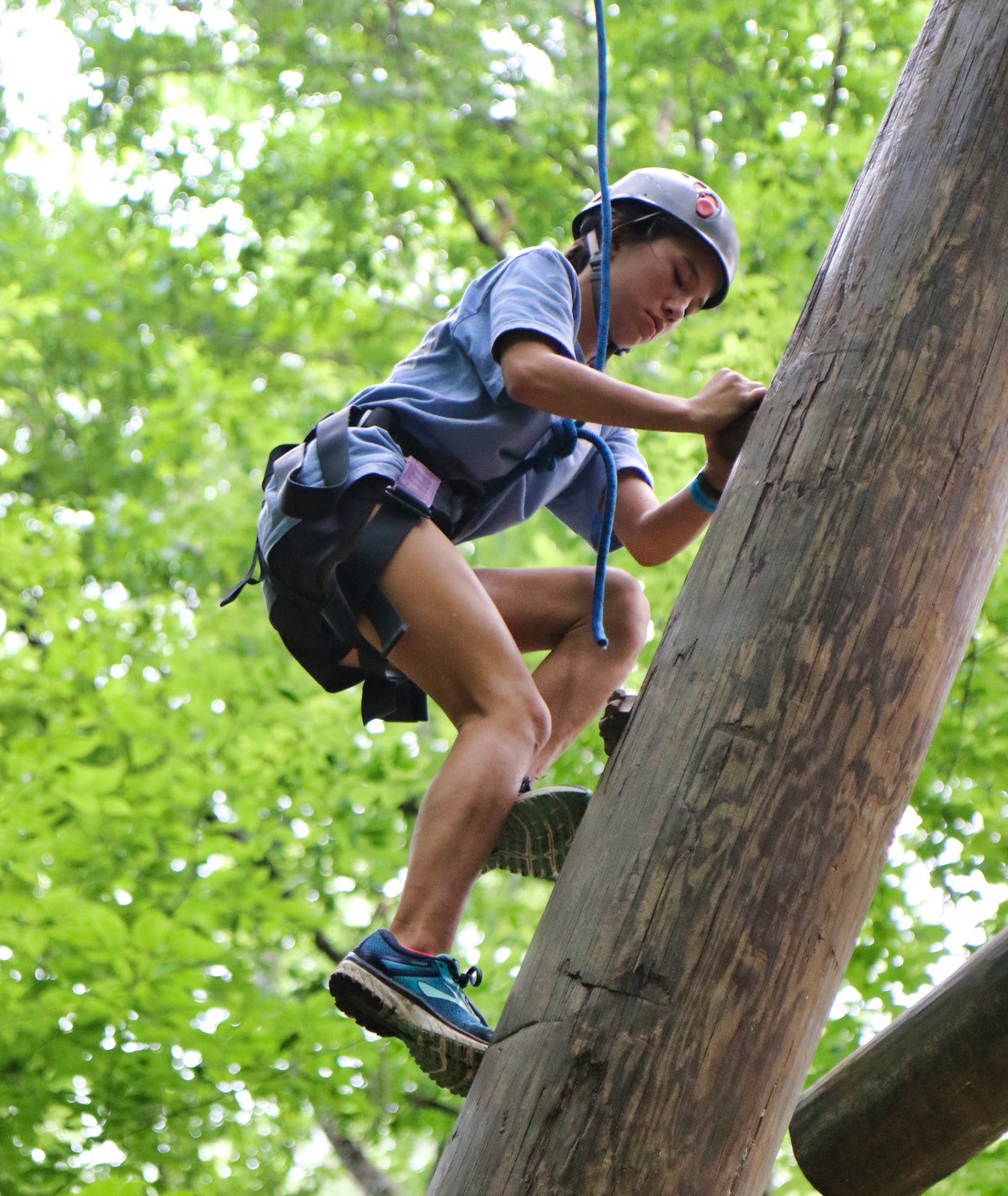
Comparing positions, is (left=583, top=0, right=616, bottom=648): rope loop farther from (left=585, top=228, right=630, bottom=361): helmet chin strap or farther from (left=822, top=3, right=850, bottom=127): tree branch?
(left=822, top=3, right=850, bottom=127): tree branch

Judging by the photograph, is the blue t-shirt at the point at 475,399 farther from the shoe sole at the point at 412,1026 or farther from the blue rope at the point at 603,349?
the shoe sole at the point at 412,1026

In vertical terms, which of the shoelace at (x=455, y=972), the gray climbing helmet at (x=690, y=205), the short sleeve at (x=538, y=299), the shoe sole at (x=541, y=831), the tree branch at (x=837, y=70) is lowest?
the shoelace at (x=455, y=972)

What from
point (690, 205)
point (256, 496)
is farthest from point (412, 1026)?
point (256, 496)

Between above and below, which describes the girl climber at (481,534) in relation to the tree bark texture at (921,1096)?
above

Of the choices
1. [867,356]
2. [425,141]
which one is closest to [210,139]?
[425,141]

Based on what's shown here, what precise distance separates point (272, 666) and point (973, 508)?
15.8 ft

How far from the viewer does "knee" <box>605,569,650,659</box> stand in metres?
2.40

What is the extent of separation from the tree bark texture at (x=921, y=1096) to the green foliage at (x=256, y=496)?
1676 millimetres

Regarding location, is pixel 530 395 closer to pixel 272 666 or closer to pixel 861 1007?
pixel 861 1007

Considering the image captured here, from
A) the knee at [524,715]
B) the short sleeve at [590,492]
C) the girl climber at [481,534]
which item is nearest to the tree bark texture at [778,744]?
the girl climber at [481,534]

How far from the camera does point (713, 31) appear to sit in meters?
7.79

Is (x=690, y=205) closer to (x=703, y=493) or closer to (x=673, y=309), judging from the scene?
(x=673, y=309)

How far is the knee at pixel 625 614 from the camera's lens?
94.5 inches

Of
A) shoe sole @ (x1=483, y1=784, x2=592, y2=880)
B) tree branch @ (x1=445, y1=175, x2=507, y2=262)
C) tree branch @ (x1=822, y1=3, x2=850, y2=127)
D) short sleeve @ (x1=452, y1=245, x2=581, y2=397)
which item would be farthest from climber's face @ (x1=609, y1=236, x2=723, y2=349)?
tree branch @ (x1=445, y1=175, x2=507, y2=262)
